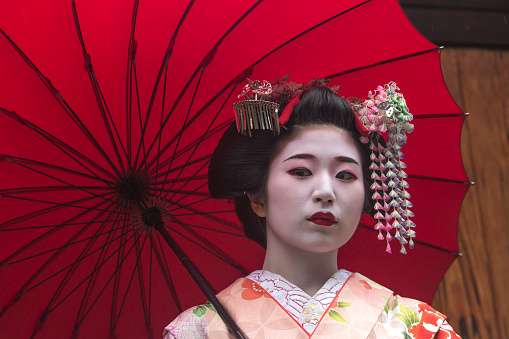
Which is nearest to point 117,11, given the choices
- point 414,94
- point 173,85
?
point 173,85

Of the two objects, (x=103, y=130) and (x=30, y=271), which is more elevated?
(x=103, y=130)

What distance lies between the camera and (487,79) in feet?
7.84

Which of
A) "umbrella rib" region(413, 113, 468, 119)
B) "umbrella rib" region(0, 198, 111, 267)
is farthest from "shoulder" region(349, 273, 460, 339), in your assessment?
"umbrella rib" region(0, 198, 111, 267)

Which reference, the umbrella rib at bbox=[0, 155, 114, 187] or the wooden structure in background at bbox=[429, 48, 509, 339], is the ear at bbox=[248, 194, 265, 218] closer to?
the umbrella rib at bbox=[0, 155, 114, 187]

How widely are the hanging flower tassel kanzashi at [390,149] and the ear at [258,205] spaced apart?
305 millimetres

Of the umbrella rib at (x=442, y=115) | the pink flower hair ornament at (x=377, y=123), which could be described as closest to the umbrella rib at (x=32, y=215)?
the pink flower hair ornament at (x=377, y=123)

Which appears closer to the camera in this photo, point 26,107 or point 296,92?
point 26,107

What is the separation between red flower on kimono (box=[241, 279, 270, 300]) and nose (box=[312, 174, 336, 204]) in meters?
0.27

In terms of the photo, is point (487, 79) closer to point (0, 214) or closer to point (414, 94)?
point (414, 94)

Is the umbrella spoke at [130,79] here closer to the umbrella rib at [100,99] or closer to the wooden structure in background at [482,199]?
the umbrella rib at [100,99]

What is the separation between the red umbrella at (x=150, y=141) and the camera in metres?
1.45

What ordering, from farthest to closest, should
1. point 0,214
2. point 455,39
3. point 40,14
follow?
1. point 455,39
2. point 0,214
3. point 40,14

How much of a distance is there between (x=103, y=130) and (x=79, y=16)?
0.97ft

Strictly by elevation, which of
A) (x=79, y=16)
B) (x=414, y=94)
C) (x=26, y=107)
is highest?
(x=79, y=16)
